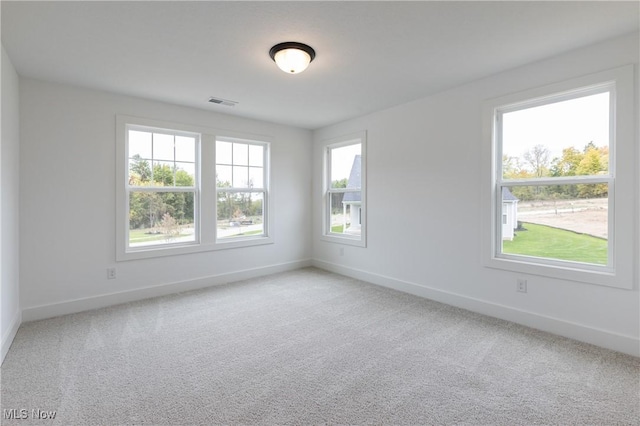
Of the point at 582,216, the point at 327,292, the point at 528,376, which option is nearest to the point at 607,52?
the point at 582,216

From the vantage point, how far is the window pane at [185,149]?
4.21m

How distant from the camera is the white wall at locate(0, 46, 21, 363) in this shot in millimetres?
2481

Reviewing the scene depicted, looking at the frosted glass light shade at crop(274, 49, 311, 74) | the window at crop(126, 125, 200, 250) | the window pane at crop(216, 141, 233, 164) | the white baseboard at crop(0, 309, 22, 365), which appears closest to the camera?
the white baseboard at crop(0, 309, 22, 365)

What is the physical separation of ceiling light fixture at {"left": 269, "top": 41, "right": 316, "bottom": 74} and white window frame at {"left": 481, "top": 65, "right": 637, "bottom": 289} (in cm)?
202

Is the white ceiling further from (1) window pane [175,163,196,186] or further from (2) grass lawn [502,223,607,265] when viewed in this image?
(2) grass lawn [502,223,607,265]

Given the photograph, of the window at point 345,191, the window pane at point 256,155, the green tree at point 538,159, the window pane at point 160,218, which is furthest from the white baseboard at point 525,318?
the window pane at point 160,218

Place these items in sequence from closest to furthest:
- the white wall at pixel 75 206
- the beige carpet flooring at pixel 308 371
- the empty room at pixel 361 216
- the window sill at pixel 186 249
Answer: the beige carpet flooring at pixel 308 371
the empty room at pixel 361 216
the white wall at pixel 75 206
the window sill at pixel 186 249

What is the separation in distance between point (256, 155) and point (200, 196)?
47.6 inches

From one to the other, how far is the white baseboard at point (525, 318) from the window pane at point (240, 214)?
2.05 meters

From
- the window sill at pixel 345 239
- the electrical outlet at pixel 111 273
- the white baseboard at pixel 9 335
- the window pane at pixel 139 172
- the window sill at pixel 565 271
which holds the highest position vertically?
the window pane at pixel 139 172

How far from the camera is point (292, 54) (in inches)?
97.2

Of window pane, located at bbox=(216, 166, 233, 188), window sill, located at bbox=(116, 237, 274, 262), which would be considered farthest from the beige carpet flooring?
window pane, located at bbox=(216, 166, 233, 188)

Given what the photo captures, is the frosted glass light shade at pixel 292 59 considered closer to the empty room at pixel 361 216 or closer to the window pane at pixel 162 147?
the empty room at pixel 361 216

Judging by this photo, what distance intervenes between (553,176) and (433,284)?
5.65 feet
